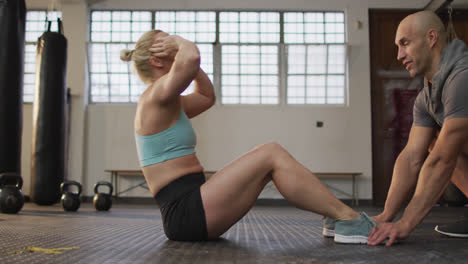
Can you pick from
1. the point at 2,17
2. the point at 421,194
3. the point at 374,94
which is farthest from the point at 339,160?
the point at 421,194

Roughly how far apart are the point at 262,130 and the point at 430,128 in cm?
577

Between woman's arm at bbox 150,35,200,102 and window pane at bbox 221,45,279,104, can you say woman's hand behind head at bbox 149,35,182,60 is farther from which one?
window pane at bbox 221,45,279,104

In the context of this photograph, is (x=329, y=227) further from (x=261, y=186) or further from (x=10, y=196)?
(x=10, y=196)

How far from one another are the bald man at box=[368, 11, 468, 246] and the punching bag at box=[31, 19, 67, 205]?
484 centimetres

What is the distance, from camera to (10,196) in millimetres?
3805

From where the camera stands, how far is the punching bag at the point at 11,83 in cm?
453

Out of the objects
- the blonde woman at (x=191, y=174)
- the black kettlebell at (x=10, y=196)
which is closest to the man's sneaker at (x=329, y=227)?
the blonde woman at (x=191, y=174)

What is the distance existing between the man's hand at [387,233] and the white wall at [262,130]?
5998mm

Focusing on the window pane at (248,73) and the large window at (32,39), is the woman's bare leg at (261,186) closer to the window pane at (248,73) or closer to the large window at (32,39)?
the window pane at (248,73)

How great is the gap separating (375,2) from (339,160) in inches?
120

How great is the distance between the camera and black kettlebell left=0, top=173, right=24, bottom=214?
3.78 m

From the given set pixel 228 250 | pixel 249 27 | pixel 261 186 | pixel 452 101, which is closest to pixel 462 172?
pixel 452 101

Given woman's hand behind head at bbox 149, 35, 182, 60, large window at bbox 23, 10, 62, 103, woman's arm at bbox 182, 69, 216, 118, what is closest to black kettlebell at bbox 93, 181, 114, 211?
woman's arm at bbox 182, 69, 216, 118

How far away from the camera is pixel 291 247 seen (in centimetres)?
162
